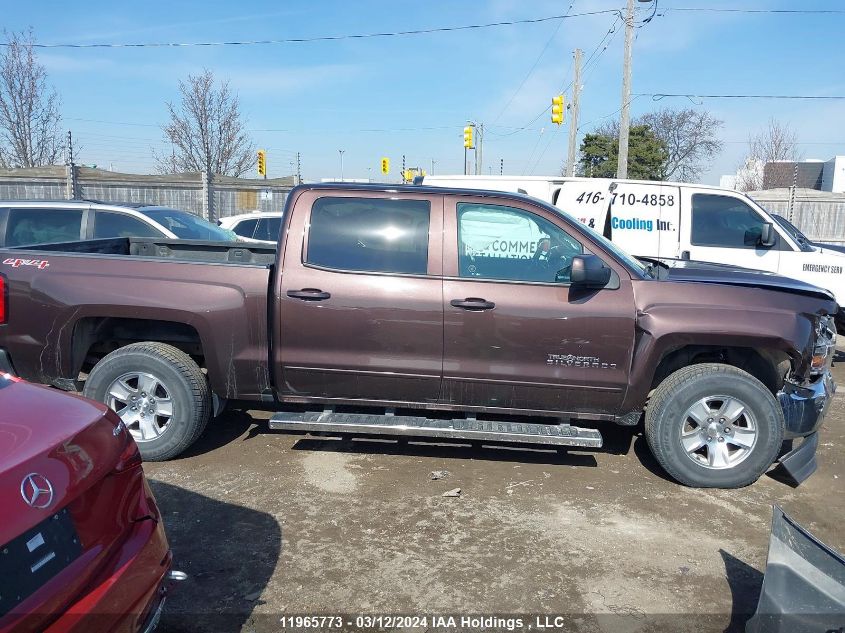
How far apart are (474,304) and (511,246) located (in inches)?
21.4

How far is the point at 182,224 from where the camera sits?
30.2 feet

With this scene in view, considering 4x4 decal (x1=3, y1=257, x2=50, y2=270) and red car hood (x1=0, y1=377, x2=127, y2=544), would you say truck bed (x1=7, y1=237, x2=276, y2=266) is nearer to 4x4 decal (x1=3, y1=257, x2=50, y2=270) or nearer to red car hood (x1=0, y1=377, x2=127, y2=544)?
4x4 decal (x1=3, y1=257, x2=50, y2=270)

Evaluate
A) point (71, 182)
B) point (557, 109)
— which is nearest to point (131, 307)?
point (71, 182)

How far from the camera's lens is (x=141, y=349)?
4.55 metres

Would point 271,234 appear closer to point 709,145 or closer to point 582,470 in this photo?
point 582,470

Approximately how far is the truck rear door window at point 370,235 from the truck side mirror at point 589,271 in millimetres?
996

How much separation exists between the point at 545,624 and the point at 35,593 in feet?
6.96

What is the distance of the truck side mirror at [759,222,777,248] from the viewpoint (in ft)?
26.2

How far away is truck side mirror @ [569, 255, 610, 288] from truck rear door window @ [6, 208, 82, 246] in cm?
702

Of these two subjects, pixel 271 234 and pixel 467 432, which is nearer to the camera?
pixel 467 432

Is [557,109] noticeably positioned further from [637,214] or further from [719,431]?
[719,431]

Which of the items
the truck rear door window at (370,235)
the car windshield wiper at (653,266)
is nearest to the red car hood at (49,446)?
the truck rear door window at (370,235)

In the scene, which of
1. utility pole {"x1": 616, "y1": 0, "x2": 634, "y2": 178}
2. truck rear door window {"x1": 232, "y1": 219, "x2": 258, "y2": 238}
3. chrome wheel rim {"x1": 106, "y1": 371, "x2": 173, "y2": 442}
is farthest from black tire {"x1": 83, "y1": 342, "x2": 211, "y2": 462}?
utility pole {"x1": 616, "y1": 0, "x2": 634, "y2": 178}

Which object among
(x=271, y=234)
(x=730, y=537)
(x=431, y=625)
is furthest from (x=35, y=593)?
(x=271, y=234)
